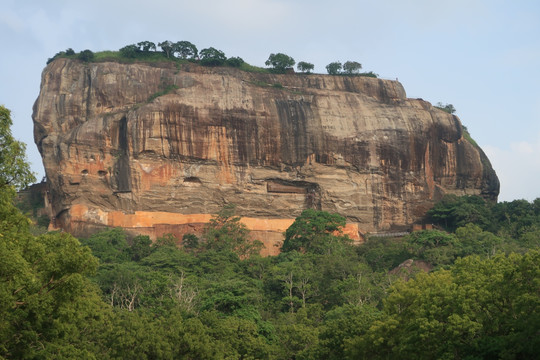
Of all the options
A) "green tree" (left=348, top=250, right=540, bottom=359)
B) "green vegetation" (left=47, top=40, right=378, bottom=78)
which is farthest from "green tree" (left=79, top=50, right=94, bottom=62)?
"green tree" (left=348, top=250, right=540, bottom=359)

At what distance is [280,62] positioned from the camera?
52375 millimetres

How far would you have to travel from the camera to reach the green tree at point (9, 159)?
55.4 feet

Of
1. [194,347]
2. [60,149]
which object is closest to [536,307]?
[194,347]

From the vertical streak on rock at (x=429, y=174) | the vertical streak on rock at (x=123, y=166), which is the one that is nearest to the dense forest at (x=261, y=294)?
the vertical streak on rock at (x=123, y=166)

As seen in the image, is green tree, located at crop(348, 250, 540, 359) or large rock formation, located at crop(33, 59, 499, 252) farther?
large rock formation, located at crop(33, 59, 499, 252)

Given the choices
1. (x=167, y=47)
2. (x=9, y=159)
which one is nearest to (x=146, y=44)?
(x=167, y=47)

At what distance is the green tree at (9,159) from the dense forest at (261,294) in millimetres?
23

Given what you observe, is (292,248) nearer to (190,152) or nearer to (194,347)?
(190,152)

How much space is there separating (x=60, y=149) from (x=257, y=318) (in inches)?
858

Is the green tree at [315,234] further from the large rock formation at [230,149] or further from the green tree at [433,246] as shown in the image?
the green tree at [433,246]

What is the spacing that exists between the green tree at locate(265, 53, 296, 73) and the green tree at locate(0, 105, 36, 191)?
36.2 metres

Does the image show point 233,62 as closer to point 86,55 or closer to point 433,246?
point 86,55

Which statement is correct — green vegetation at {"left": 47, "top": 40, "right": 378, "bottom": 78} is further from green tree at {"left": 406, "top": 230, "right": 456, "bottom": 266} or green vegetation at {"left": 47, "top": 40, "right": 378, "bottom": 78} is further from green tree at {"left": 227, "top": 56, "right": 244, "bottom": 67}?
green tree at {"left": 406, "top": 230, "right": 456, "bottom": 266}

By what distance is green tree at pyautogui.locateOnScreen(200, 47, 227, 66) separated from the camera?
1972 inches
